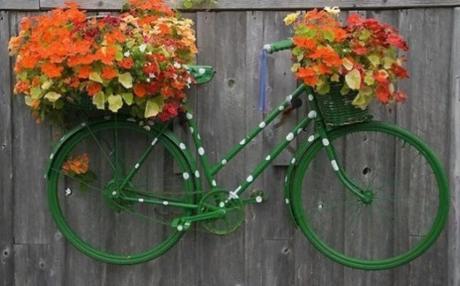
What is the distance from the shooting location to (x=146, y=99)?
342 cm

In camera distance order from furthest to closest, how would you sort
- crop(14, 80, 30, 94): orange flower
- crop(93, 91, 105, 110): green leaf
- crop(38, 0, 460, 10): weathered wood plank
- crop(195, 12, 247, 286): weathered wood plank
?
crop(195, 12, 247, 286): weathered wood plank → crop(38, 0, 460, 10): weathered wood plank → crop(14, 80, 30, 94): orange flower → crop(93, 91, 105, 110): green leaf

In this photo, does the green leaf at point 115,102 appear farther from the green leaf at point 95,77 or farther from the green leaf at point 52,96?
the green leaf at point 52,96

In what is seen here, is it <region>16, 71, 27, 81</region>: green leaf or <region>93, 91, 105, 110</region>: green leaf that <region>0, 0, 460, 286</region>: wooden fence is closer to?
<region>16, 71, 27, 81</region>: green leaf

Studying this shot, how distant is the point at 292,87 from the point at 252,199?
0.58 m

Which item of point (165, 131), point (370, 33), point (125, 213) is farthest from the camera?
point (125, 213)

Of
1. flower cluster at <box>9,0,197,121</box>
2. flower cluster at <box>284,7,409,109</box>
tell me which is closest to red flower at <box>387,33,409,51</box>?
flower cluster at <box>284,7,409,109</box>

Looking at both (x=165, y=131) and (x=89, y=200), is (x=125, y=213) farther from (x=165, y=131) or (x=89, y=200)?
(x=165, y=131)

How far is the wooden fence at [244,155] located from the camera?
3697 millimetres

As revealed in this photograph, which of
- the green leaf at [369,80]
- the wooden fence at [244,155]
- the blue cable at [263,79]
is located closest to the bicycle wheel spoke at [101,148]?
the wooden fence at [244,155]

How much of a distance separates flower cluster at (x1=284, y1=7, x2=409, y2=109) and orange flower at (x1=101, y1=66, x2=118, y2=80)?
0.79 m

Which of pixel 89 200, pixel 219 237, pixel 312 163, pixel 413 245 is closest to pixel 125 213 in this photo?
pixel 89 200

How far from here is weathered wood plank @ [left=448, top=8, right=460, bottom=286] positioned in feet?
12.0

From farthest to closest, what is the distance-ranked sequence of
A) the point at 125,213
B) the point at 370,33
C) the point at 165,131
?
the point at 125,213 < the point at 165,131 < the point at 370,33

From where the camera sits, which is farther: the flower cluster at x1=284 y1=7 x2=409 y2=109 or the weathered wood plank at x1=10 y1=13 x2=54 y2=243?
the weathered wood plank at x1=10 y1=13 x2=54 y2=243
